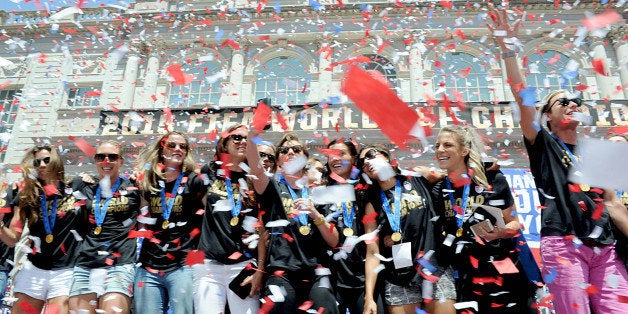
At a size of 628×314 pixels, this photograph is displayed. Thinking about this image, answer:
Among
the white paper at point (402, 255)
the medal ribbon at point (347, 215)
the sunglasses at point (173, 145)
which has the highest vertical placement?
the sunglasses at point (173, 145)

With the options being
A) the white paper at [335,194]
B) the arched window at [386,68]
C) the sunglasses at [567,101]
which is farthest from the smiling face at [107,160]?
the arched window at [386,68]

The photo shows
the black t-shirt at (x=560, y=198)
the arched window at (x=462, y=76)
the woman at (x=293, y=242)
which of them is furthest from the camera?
the arched window at (x=462, y=76)

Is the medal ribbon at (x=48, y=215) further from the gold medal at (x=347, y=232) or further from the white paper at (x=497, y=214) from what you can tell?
the white paper at (x=497, y=214)

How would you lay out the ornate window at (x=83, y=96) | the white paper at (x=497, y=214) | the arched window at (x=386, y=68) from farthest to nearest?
the ornate window at (x=83, y=96), the arched window at (x=386, y=68), the white paper at (x=497, y=214)

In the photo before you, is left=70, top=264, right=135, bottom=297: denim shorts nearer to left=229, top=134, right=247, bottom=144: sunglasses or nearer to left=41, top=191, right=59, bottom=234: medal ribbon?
left=41, top=191, right=59, bottom=234: medal ribbon

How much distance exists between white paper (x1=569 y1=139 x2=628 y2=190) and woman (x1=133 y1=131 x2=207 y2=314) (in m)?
3.00

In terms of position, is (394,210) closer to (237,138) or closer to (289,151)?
(289,151)

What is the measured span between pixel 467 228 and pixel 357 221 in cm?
86

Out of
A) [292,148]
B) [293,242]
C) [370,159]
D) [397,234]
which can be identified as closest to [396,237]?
[397,234]

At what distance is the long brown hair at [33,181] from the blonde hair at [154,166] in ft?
2.62

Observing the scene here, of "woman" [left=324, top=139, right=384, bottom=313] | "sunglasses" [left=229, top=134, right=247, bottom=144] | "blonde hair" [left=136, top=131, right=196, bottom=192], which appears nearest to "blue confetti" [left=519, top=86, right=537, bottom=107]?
"woman" [left=324, top=139, right=384, bottom=313]

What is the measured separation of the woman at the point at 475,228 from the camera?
9.96 feet

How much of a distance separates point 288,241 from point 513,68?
2062mm

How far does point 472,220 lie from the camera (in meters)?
→ 3.22
